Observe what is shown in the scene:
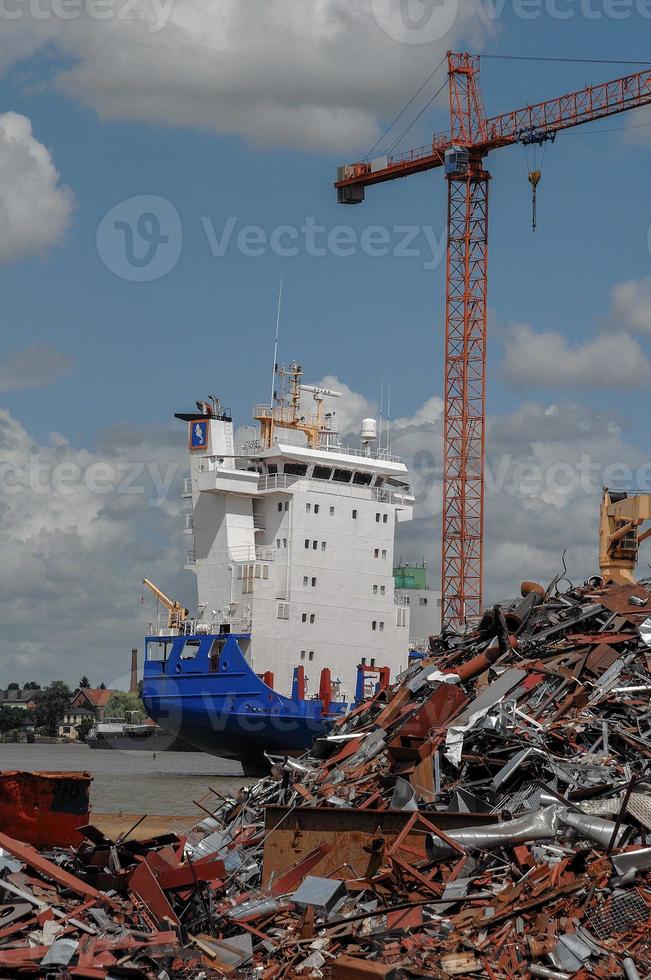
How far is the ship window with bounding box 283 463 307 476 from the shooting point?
4284cm

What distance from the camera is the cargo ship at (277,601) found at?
40094 millimetres

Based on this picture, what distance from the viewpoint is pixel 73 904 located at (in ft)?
35.1

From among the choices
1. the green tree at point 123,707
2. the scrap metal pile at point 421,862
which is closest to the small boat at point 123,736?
the green tree at point 123,707

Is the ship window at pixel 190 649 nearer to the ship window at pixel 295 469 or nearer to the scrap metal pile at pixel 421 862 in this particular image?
the ship window at pixel 295 469

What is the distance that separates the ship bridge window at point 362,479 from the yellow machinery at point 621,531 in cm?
1335

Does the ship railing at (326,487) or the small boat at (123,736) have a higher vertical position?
the ship railing at (326,487)

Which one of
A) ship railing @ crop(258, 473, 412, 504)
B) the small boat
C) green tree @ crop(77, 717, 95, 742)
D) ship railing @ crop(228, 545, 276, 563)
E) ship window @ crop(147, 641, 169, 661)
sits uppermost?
ship railing @ crop(258, 473, 412, 504)

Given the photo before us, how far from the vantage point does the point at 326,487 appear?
42750 millimetres

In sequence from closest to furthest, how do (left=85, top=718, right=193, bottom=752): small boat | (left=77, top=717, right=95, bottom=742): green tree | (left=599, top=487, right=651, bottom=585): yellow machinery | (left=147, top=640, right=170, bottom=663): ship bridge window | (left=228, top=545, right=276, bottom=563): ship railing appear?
1. (left=599, top=487, right=651, bottom=585): yellow machinery
2. (left=228, top=545, right=276, bottom=563): ship railing
3. (left=147, top=640, right=170, bottom=663): ship bridge window
4. (left=85, top=718, right=193, bottom=752): small boat
5. (left=77, top=717, right=95, bottom=742): green tree

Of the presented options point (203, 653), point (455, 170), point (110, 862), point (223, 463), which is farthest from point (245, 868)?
point (455, 170)

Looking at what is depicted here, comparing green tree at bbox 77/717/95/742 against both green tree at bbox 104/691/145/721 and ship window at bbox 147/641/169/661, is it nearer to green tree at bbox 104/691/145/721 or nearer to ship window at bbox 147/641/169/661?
green tree at bbox 104/691/145/721

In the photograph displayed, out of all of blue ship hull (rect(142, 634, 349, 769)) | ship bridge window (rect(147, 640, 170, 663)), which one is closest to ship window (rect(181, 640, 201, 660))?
blue ship hull (rect(142, 634, 349, 769))

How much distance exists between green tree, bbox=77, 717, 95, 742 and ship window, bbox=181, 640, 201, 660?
8921cm

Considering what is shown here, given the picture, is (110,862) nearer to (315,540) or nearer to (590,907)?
(590,907)
